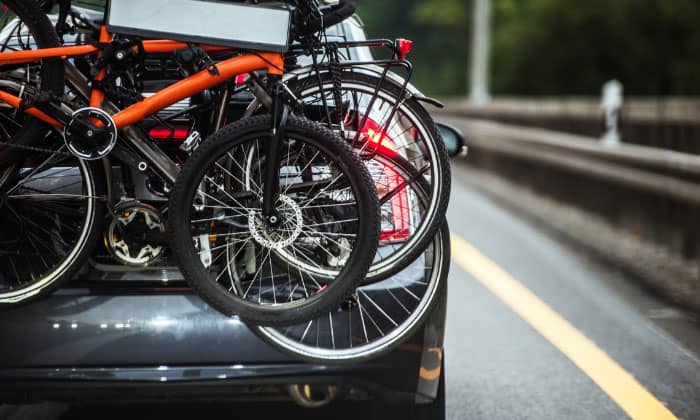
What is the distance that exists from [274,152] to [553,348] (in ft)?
9.82

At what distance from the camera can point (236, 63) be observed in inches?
137

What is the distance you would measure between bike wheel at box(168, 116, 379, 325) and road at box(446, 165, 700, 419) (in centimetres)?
146

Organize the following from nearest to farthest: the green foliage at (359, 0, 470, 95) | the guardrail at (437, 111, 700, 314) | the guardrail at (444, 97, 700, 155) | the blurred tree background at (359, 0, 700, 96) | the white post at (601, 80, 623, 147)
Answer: the guardrail at (437, 111, 700, 314), the guardrail at (444, 97, 700, 155), the white post at (601, 80, 623, 147), the blurred tree background at (359, 0, 700, 96), the green foliage at (359, 0, 470, 95)

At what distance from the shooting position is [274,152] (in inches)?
134

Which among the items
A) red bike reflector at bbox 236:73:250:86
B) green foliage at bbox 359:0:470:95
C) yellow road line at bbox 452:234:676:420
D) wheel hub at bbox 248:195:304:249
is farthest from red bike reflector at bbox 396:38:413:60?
green foliage at bbox 359:0:470:95

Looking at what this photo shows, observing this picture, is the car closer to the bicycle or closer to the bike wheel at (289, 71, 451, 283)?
the bicycle

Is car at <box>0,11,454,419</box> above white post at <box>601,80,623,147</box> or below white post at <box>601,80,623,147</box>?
above

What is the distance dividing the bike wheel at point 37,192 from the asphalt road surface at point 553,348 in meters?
1.20

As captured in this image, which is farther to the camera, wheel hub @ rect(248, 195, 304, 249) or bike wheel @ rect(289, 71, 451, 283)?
bike wheel @ rect(289, 71, 451, 283)

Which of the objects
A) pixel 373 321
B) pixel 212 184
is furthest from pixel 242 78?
pixel 373 321

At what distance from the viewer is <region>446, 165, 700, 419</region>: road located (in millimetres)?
4934

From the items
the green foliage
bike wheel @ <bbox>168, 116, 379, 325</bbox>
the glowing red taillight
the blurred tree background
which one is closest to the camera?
bike wheel @ <bbox>168, 116, 379, 325</bbox>

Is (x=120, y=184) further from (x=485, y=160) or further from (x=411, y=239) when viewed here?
(x=485, y=160)

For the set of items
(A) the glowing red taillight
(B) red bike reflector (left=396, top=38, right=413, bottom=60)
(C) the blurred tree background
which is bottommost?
(C) the blurred tree background
